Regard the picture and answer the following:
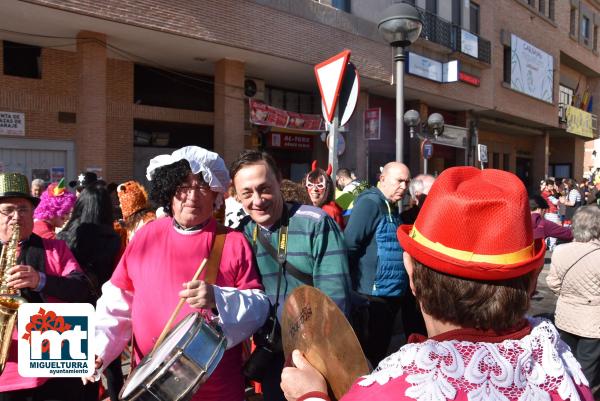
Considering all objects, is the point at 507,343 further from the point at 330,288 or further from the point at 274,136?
the point at 274,136

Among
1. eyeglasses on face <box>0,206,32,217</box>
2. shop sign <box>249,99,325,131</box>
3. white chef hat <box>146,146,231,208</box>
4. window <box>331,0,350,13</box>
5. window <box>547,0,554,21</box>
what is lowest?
eyeglasses on face <box>0,206,32,217</box>

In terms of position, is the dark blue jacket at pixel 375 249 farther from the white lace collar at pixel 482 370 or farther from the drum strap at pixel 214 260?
the white lace collar at pixel 482 370

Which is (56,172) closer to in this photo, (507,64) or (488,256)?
(488,256)

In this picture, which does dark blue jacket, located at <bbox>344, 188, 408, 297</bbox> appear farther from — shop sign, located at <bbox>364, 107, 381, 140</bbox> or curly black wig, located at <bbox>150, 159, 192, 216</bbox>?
shop sign, located at <bbox>364, 107, 381, 140</bbox>

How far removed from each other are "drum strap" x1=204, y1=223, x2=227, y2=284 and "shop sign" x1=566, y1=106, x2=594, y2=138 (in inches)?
1261

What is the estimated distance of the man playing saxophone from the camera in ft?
7.90

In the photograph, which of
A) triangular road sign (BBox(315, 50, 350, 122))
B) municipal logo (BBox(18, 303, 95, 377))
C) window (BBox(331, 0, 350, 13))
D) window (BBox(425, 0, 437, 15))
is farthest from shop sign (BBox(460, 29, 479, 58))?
municipal logo (BBox(18, 303, 95, 377))

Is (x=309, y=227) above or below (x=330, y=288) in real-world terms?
above

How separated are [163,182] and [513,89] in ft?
81.1

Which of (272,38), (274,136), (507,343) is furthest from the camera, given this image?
(274,136)

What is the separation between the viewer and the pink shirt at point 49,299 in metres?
2.45

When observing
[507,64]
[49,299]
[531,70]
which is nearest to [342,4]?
[507,64]

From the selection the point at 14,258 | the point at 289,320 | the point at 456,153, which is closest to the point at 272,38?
the point at 14,258

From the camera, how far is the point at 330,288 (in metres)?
2.24
